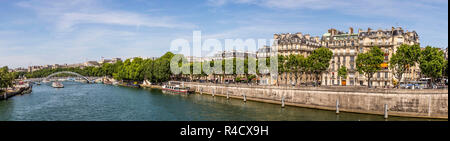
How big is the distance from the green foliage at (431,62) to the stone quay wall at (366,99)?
8492mm

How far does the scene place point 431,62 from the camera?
3891 centimetres

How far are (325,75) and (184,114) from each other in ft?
106

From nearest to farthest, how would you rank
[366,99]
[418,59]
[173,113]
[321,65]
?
1. [366,99]
2. [173,113]
3. [418,59]
4. [321,65]

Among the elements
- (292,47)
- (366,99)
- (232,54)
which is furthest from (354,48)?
(232,54)

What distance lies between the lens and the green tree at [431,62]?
38.8 metres

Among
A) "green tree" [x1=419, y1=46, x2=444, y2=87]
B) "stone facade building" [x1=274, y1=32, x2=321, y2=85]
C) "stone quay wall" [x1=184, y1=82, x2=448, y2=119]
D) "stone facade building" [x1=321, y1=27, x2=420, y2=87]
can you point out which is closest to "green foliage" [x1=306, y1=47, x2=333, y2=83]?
"stone facade building" [x1=321, y1=27, x2=420, y2=87]

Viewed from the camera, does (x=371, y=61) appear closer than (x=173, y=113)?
No

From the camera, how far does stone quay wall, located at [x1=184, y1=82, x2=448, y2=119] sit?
3156cm

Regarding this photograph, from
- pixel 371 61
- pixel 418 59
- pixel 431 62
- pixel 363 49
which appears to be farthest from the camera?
pixel 363 49

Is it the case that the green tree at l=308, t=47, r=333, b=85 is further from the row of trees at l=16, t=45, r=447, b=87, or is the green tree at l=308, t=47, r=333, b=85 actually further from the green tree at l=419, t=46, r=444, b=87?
the green tree at l=419, t=46, r=444, b=87

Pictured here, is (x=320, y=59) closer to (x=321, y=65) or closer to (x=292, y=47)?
(x=321, y=65)

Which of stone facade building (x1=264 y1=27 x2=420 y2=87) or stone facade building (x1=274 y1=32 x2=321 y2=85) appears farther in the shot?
stone facade building (x1=274 y1=32 x2=321 y2=85)

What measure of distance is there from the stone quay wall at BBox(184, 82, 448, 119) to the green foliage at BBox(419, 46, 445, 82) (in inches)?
334
